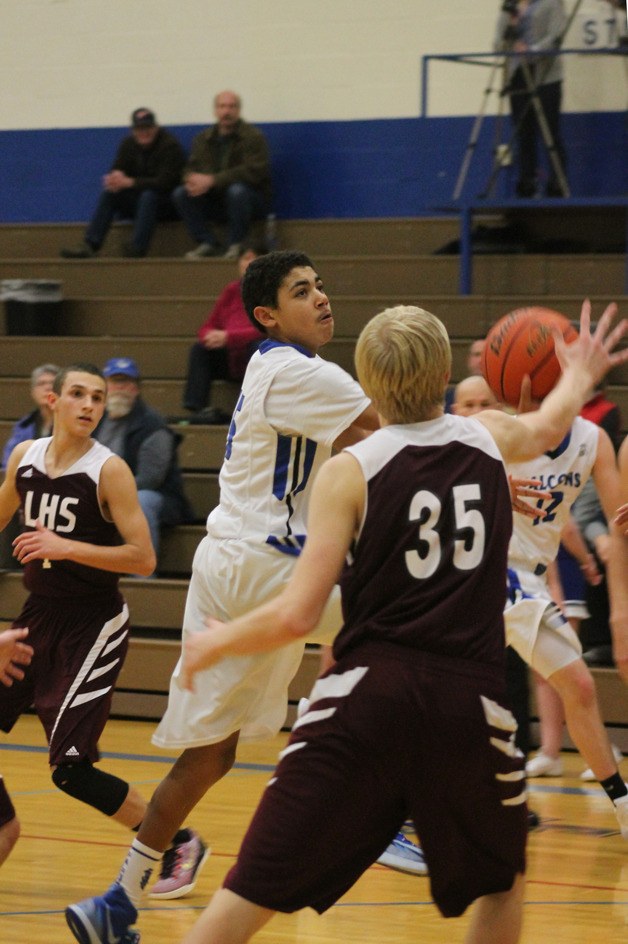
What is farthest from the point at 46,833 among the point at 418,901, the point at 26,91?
the point at 26,91

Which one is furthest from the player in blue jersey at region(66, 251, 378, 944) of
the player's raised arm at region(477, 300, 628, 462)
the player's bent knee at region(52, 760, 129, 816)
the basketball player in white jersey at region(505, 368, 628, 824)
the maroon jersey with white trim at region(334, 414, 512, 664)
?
the basketball player in white jersey at region(505, 368, 628, 824)

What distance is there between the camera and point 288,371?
3635 millimetres

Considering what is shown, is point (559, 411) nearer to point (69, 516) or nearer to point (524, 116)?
point (69, 516)

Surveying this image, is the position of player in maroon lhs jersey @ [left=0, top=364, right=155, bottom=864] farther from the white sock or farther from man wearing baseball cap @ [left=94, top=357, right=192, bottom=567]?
man wearing baseball cap @ [left=94, top=357, right=192, bottom=567]

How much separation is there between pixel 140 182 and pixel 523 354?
718cm

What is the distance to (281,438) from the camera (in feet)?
12.1

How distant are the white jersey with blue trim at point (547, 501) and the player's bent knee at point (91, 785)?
1.57 m

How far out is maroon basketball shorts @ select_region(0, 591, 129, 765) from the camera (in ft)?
14.1

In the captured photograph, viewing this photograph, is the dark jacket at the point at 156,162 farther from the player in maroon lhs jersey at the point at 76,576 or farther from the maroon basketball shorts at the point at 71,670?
the maroon basketball shorts at the point at 71,670

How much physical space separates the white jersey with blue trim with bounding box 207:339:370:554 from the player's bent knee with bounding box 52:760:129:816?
1.00 m

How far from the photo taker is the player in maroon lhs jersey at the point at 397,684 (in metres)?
2.57

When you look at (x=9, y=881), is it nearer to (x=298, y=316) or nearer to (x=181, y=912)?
(x=181, y=912)

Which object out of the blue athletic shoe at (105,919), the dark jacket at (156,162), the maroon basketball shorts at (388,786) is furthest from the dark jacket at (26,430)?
the maroon basketball shorts at (388,786)

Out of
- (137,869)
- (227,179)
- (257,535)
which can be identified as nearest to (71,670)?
(137,869)
